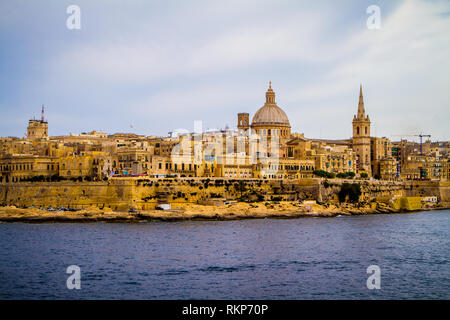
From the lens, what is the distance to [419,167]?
8044 cm

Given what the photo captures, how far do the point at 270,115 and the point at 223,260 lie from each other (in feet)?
159

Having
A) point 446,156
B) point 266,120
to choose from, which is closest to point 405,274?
point 266,120

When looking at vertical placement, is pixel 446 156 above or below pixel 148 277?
above

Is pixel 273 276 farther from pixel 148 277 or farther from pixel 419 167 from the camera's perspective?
pixel 419 167

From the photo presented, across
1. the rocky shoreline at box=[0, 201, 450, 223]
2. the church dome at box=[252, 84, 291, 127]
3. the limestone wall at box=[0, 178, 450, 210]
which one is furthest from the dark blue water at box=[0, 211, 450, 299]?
the church dome at box=[252, 84, 291, 127]

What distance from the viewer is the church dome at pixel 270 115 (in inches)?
2945

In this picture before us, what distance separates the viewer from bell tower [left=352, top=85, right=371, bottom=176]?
77250 millimetres

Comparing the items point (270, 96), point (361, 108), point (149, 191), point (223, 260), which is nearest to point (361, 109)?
point (361, 108)

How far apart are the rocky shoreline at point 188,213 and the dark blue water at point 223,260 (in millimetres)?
2632

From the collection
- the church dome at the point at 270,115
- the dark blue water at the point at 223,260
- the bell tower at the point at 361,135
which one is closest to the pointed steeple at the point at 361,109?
the bell tower at the point at 361,135

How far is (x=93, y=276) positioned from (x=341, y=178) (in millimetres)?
43566

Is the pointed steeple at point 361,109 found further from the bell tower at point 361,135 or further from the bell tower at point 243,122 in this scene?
the bell tower at point 243,122

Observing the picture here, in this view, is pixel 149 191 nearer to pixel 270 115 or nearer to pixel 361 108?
pixel 270 115

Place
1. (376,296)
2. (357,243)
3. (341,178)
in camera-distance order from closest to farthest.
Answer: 1. (376,296)
2. (357,243)
3. (341,178)
